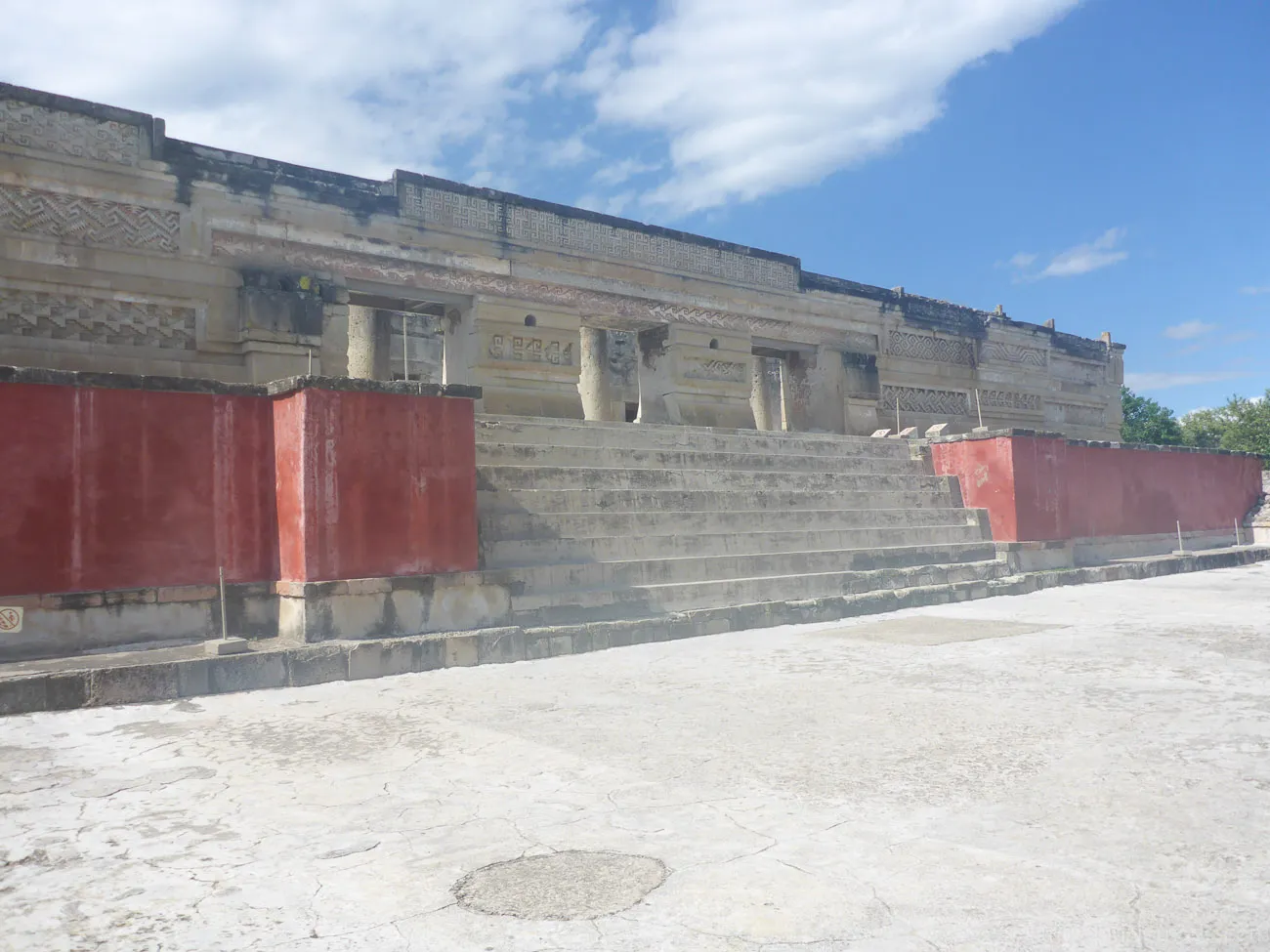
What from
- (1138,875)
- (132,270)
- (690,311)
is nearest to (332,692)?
(1138,875)

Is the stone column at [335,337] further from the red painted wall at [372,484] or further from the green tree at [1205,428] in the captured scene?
the green tree at [1205,428]

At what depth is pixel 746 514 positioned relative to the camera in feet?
27.8

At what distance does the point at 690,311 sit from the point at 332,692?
363 inches

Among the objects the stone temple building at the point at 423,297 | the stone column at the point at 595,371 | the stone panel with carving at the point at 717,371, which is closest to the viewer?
the stone temple building at the point at 423,297

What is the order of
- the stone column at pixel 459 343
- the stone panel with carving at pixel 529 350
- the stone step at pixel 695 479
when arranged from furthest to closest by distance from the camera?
the stone panel with carving at pixel 529 350
the stone column at pixel 459 343
the stone step at pixel 695 479

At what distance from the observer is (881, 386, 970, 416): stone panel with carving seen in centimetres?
1550

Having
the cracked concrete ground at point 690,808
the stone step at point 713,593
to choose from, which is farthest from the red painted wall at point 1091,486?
the cracked concrete ground at point 690,808

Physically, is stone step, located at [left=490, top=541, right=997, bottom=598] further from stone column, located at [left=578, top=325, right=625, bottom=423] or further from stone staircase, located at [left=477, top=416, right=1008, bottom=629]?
stone column, located at [left=578, top=325, right=625, bottom=423]

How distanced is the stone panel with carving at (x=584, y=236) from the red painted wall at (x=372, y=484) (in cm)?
538

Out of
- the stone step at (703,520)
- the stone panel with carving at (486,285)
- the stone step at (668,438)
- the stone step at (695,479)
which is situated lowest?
the stone step at (703,520)

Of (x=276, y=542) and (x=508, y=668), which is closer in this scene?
(x=508, y=668)

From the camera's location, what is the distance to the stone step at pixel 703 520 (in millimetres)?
7016

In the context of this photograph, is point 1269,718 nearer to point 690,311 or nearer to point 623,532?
point 623,532

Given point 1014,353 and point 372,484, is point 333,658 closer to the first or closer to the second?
point 372,484
